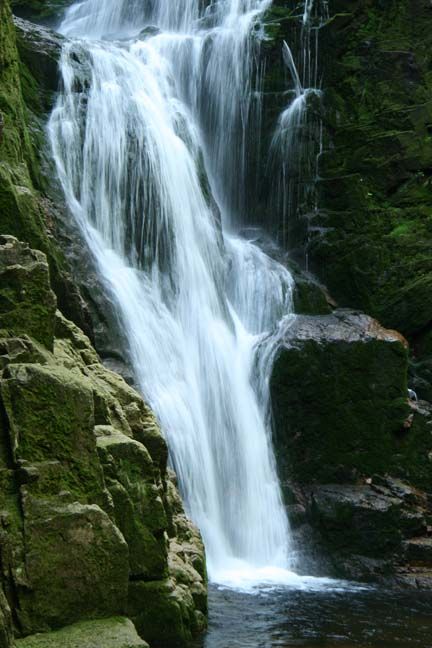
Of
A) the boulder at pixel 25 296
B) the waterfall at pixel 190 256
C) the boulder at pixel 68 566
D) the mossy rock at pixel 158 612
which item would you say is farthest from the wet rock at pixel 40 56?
the boulder at pixel 68 566

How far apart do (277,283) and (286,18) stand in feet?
24.7

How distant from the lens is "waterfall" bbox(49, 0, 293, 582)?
10492mm

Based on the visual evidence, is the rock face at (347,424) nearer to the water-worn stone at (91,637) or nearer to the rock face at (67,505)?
the rock face at (67,505)

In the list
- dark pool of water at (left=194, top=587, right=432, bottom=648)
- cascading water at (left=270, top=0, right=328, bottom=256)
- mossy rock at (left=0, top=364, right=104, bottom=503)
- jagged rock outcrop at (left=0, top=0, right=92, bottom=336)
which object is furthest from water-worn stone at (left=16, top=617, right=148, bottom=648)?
cascading water at (left=270, top=0, right=328, bottom=256)

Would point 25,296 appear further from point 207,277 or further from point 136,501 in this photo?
point 207,277

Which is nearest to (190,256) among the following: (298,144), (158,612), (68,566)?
(298,144)

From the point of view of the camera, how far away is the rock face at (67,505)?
14.6 feet

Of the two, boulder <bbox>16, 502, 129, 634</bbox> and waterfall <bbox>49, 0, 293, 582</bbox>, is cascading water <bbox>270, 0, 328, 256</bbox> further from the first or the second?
boulder <bbox>16, 502, 129, 634</bbox>

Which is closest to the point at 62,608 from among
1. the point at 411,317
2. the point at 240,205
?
the point at 411,317

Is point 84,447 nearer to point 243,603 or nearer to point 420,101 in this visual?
point 243,603

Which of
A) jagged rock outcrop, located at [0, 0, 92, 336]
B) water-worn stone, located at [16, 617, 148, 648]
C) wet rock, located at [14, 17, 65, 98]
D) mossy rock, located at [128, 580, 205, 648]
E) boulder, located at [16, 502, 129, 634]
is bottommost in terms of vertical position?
mossy rock, located at [128, 580, 205, 648]

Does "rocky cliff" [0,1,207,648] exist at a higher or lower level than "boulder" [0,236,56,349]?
lower

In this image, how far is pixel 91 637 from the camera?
439 cm

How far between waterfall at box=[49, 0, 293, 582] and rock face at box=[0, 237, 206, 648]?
3658mm
